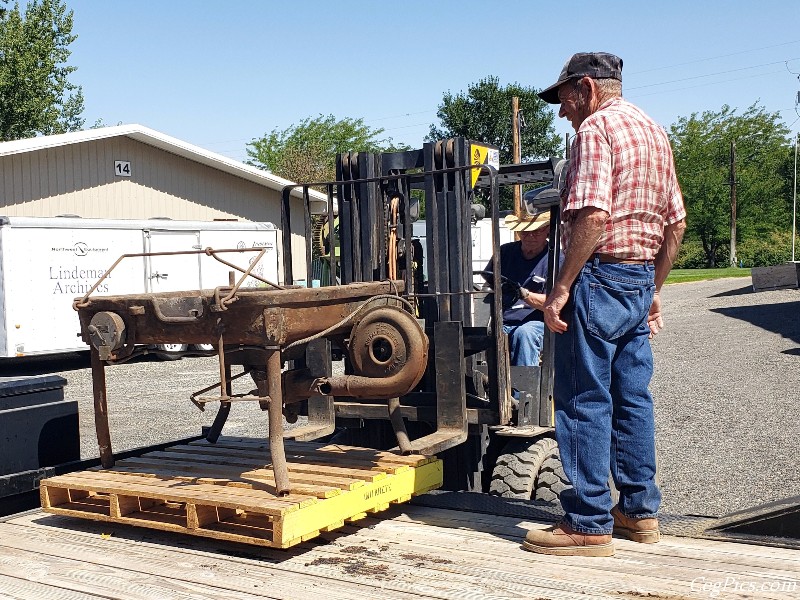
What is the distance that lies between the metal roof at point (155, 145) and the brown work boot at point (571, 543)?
1898 centimetres

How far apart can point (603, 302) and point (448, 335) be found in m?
1.31

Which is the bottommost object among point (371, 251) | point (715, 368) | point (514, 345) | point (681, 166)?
point (715, 368)

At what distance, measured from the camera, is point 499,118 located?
192 feet

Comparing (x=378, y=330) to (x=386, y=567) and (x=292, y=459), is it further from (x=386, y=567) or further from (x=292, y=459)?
(x=386, y=567)

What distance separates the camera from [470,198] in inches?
212

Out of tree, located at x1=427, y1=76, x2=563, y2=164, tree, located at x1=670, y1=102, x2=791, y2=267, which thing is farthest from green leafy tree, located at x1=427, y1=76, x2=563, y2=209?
tree, located at x1=670, y1=102, x2=791, y2=267

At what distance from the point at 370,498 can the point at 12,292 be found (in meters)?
13.2

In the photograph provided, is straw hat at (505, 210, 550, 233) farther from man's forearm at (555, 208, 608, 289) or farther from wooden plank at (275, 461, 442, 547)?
man's forearm at (555, 208, 608, 289)

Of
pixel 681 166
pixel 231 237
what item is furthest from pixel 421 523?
pixel 681 166

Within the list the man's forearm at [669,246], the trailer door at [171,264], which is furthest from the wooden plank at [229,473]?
the trailer door at [171,264]

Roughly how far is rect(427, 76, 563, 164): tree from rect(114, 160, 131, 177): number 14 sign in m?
36.4

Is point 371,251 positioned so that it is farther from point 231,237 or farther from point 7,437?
point 231,237

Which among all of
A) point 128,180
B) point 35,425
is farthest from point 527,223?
point 128,180

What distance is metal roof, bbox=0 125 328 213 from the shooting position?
2067 centimetres
